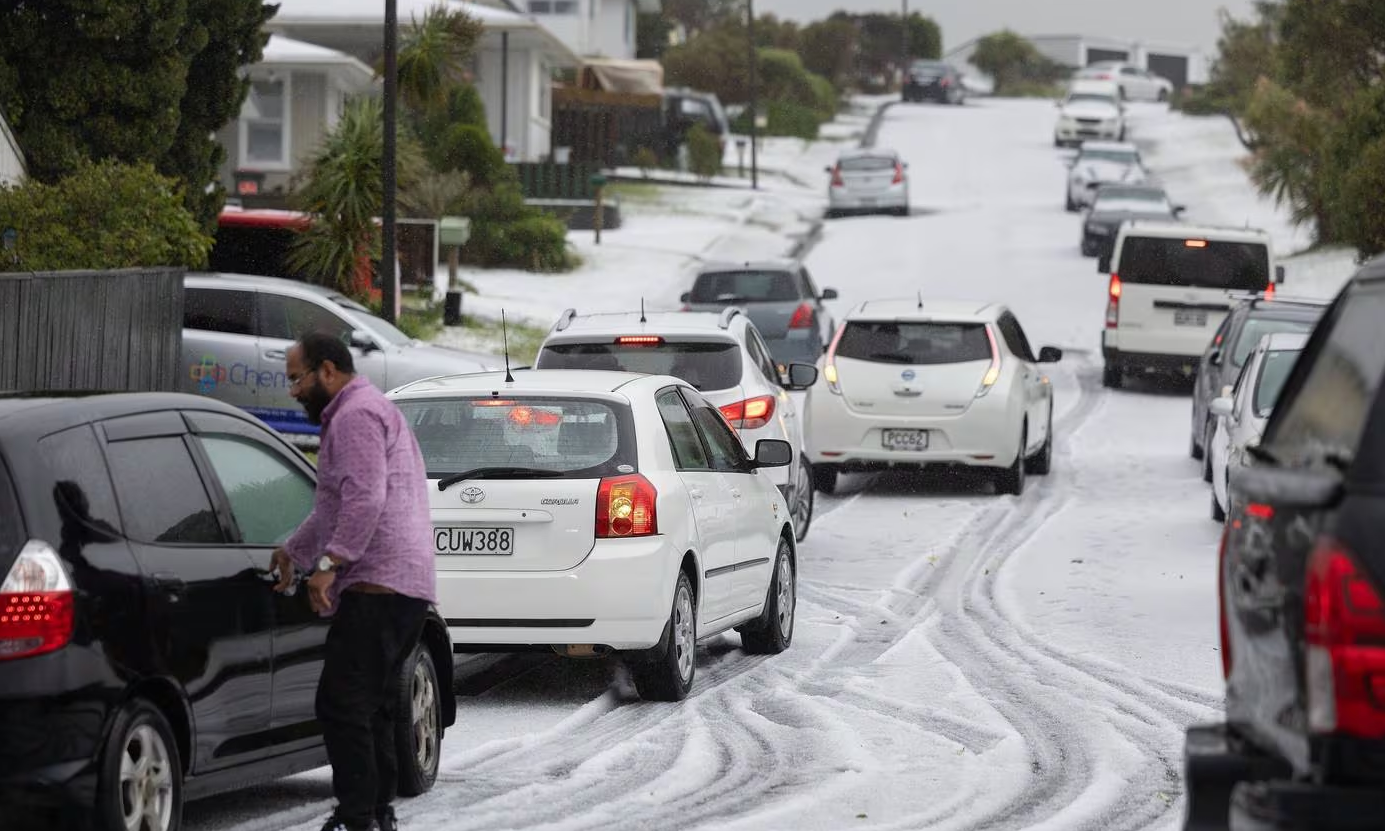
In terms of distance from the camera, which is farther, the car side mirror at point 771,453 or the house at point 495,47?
the house at point 495,47

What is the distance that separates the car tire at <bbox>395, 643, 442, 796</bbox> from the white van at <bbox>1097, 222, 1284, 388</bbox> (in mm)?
19246

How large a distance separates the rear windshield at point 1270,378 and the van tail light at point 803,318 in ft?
30.8

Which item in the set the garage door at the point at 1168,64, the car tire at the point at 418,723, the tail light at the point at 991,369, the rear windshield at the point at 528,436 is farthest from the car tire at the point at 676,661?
the garage door at the point at 1168,64

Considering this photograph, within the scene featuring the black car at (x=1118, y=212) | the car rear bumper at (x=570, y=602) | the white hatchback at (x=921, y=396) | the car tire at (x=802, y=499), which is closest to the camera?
the car rear bumper at (x=570, y=602)

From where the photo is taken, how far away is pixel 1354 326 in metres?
5.16

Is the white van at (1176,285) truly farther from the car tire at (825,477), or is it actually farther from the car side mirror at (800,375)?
the car side mirror at (800,375)

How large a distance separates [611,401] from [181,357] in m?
11.4

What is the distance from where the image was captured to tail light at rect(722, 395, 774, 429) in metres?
14.7

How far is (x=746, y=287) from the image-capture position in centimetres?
2602

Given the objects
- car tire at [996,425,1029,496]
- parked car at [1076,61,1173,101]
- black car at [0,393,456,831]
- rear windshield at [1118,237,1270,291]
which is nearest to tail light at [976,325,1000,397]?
car tire at [996,425,1029,496]

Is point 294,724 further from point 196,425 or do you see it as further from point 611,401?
point 611,401

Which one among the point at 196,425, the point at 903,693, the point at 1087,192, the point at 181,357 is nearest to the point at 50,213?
the point at 181,357

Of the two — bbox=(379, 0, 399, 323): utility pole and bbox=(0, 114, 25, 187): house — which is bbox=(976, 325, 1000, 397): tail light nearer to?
bbox=(379, 0, 399, 323): utility pole

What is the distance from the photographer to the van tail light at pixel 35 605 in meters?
5.98
